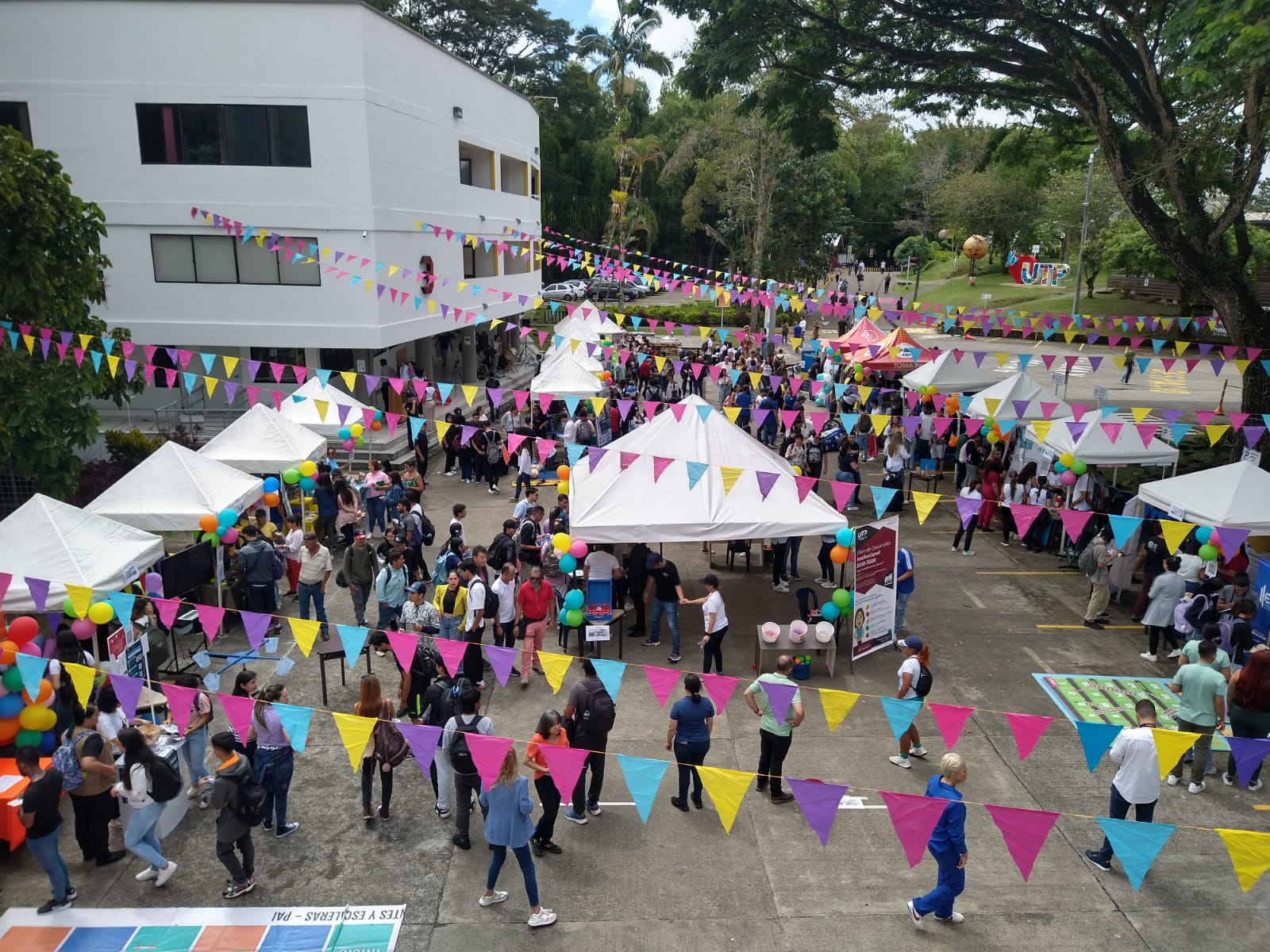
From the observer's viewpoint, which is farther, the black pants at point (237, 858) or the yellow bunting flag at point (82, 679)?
the yellow bunting flag at point (82, 679)

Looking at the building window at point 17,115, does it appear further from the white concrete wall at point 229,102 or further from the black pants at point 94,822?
the black pants at point 94,822

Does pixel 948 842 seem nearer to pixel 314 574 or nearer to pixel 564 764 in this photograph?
pixel 564 764

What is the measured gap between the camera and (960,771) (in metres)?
6.58

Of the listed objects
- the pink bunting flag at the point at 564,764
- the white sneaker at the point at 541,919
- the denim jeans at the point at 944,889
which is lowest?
the white sneaker at the point at 541,919

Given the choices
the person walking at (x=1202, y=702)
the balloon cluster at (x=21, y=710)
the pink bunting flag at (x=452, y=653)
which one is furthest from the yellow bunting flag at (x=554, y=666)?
the person walking at (x=1202, y=702)

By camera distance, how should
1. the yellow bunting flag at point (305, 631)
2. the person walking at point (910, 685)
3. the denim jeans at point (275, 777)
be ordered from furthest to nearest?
the person walking at point (910, 685) < the yellow bunting flag at point (305, 631) < the denim jeans at point (275, 777)

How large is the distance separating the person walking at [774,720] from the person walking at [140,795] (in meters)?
5.03

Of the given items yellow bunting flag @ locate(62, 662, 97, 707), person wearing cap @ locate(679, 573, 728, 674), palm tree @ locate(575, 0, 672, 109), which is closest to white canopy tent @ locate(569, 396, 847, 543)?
person wearing cap @ locate(679, 573, 728, 674)

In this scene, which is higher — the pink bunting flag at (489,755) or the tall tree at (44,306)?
the tall tree at (44,306)

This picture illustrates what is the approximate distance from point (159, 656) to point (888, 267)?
238 feet

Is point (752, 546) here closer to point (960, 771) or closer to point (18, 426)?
point (960, 771)

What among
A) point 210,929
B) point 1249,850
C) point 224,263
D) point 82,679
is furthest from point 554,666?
point 224,263

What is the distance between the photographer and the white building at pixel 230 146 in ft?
67.6

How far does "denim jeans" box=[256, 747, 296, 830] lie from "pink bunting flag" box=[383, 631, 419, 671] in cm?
136
